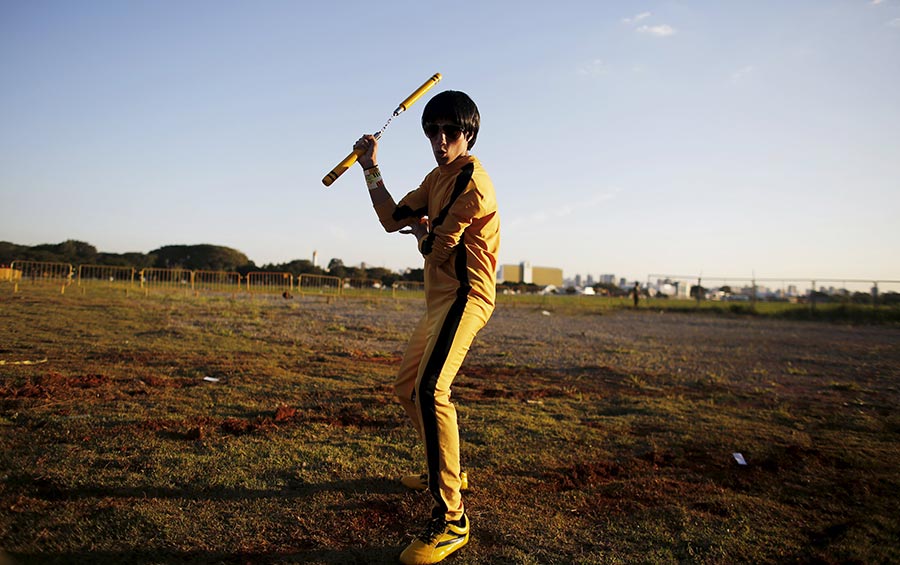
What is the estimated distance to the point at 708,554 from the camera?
278 centimetres

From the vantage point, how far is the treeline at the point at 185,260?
2943cm

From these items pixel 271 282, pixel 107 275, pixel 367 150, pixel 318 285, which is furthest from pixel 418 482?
pixel 107 275

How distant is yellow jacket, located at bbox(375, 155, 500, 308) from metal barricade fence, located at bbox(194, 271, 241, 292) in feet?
102

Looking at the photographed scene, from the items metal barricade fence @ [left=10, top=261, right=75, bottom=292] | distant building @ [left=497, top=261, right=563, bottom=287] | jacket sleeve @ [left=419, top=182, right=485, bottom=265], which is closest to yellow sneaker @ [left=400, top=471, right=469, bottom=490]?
jacket sleeve @ [left=419, top=182, right=485, bottom=265]

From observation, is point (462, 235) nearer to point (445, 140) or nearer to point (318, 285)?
point (445, 140)

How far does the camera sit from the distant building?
96.1 m

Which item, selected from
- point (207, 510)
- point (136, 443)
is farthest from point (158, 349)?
point (207, 510)

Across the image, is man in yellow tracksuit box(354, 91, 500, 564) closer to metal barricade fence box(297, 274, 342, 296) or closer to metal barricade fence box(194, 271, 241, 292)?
metal barricade fence box(194, 271, 241, 292)

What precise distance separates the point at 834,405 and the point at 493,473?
5.78 meters

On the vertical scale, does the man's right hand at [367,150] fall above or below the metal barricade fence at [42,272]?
above

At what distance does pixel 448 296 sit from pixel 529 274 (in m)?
97.3

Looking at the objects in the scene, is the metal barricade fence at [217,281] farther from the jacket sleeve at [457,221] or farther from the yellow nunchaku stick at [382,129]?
the jacket sleeve at [457,221]

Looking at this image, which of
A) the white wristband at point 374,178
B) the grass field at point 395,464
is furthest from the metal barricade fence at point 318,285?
the white wristband at point 374,178

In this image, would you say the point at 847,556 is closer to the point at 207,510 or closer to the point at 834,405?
the point at 207,510
